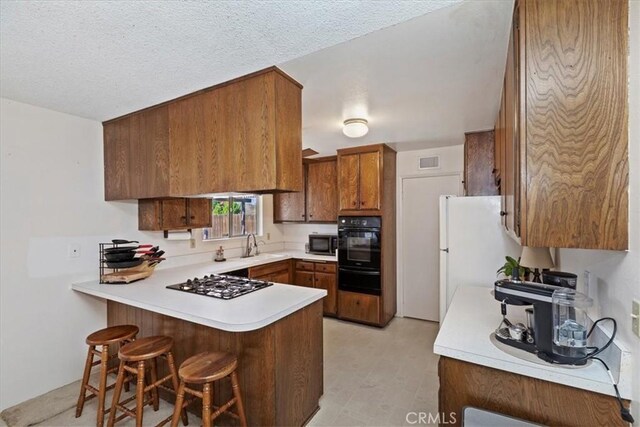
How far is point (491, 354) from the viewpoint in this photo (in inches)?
52.2

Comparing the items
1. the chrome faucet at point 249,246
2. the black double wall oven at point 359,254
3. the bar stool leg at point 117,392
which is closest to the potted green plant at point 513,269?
the black double wall oven at point 359,254

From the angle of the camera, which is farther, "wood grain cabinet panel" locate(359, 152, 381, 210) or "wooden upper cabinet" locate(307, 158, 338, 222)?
"wooden upper cabinet" locate(307, 158, 338, 222)

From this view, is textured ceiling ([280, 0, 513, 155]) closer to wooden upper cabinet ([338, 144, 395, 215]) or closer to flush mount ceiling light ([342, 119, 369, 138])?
flush mount ceiling light ([342, 119, 369, 138])

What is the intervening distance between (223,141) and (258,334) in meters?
1.28

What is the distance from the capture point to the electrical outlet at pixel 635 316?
3.22 feet

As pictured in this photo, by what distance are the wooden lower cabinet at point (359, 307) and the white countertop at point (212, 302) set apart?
6.01 ft

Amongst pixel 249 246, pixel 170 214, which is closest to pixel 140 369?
pixel 170 214

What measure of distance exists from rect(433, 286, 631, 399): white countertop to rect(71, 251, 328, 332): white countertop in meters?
0.90

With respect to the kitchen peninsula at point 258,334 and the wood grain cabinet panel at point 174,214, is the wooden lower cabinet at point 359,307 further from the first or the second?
the wood grain cabinet panel at point 174,214

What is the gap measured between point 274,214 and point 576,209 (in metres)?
4.33

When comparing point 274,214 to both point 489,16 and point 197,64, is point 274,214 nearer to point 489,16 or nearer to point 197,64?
point 197,64

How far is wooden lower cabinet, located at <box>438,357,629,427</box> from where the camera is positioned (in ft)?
3.73

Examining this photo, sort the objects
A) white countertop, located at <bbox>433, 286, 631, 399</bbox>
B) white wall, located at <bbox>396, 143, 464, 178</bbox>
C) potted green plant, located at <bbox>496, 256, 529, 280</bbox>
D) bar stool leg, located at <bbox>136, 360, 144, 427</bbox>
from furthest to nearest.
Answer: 1. white wall, located at <bbox>396, 143, 464, 178</bbox>
2. potted green plant, located at <bbox>496, 256, 529, 280</bbox>
3. bar stool leg, located at <bbox>136, 360, 144, 427</bbox>
4. white countertop, located at <bbox>433, 286, 631, 399</bbox>

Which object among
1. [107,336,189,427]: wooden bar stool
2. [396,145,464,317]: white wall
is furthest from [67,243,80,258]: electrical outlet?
[396,145,464,317]: white wall
